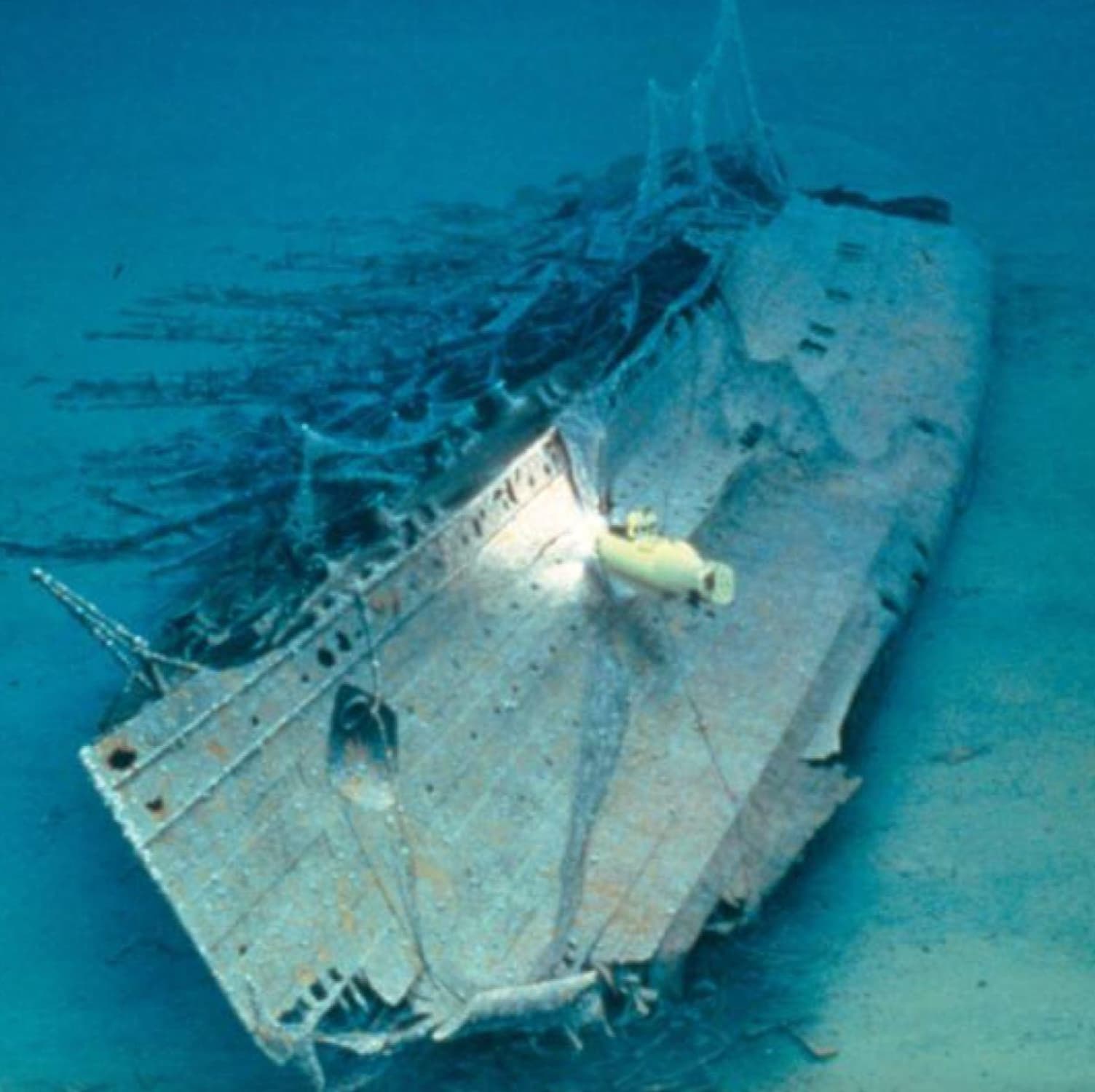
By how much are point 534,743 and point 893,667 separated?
3.32m

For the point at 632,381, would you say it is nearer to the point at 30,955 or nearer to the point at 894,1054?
the point at 894,1054

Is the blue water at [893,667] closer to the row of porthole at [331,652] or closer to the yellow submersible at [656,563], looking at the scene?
the yellow submersible at [656,563]

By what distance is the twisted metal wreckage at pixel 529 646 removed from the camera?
196 inches

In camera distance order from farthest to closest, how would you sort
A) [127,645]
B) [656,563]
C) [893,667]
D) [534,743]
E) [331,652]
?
1. [893,667]
2. [656,563]
3. [534,743]
4. [331,652]
5. [127,645]

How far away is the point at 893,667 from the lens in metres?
8.19

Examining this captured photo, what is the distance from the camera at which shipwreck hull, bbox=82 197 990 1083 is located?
16.0ft

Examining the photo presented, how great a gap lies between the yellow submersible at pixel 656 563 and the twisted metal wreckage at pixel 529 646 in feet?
0.45

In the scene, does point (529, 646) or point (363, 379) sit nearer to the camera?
point (529, 646)

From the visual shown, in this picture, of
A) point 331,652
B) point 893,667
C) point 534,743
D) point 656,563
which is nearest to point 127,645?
point 331,652

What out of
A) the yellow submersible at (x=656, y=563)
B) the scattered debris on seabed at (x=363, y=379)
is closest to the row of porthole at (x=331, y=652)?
the scattered debris on seabed at (x=363, y=379)

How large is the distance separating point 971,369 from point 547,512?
247 inches

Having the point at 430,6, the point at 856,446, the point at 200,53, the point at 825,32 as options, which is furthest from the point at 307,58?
the point at 856,446

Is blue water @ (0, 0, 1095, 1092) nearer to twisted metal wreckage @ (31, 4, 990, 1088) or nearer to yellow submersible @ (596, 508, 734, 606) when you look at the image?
twisted metal wreckage @ (31, 4, 990, 1088)

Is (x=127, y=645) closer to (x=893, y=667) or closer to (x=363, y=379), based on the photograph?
(x=893, y=667)
